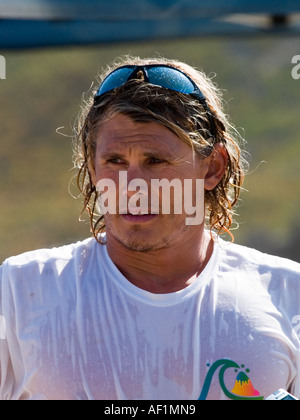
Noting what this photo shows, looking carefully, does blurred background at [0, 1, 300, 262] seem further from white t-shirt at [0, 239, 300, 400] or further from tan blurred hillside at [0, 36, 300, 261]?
white t-shirt at [0, 239, 300, 400]

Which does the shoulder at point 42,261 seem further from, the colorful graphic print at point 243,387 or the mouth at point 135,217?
the colorful graphic print at point 243,387

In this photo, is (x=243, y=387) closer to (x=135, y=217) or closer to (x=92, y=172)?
(x=135, y=217)

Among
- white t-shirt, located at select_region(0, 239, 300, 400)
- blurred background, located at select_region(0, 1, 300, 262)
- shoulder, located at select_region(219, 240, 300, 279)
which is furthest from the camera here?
blurred background, located at select_region(0, 1, 300, 262)

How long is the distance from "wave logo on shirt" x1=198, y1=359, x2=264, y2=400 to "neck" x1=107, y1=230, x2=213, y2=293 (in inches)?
9.7

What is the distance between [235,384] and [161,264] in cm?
39

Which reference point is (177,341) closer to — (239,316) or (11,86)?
(239,316)

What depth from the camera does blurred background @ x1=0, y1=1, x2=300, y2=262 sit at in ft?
20.7

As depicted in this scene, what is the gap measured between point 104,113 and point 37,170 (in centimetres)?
500

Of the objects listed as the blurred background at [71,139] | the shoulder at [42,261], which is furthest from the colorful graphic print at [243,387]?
the blurred background at [71,139]

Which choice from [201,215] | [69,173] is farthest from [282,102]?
[201,215]

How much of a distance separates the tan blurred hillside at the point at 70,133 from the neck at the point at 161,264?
11.8ft

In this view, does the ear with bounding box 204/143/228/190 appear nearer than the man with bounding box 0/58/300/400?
No

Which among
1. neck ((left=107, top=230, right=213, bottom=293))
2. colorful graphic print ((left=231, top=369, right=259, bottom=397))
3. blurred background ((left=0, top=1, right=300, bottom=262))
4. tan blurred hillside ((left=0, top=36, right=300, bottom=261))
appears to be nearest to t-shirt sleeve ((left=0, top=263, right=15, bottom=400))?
neck ((left=107, top=230, right=213, bottom=293))

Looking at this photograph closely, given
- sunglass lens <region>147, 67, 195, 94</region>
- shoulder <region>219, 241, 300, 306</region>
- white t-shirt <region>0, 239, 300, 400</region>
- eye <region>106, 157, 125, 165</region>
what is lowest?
white t-shirt <region>0, 239, 300, 400</region>
